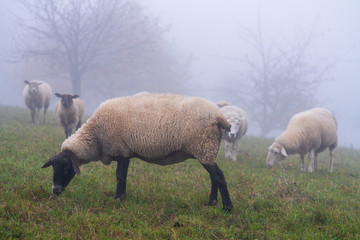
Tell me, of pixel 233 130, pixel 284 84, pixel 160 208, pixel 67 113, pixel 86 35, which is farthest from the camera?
pixel 284 84

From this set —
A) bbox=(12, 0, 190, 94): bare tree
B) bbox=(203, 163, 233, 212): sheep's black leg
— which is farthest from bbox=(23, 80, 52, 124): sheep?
bbox=(203, 163, 233, 212): sheep's black leg

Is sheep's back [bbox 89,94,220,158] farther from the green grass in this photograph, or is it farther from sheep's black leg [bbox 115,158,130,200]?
the green grass

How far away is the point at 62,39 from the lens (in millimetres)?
19422

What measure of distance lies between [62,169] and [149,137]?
1238 mm

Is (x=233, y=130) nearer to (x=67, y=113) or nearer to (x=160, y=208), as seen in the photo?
(x=160, y=208)

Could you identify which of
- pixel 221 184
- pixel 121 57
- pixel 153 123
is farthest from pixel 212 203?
pixel 121 57

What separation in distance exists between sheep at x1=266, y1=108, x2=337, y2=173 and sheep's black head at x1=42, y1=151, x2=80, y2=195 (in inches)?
210

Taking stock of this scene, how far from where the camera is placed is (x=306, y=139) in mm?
7738

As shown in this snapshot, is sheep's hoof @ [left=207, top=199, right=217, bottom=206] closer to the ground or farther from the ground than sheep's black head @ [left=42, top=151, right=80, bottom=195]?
closer to the ground

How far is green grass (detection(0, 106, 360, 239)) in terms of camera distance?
2.80m

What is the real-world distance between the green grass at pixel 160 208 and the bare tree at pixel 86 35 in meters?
16.5

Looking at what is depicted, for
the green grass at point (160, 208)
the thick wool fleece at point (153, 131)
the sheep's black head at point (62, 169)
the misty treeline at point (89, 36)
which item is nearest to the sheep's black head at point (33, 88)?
the misty treeline at point (89, 36)

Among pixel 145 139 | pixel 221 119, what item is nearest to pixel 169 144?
pixel 145 139

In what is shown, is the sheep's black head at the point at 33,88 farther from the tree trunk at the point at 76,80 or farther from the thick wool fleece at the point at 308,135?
the thick wool fleece at the point at 308,135
